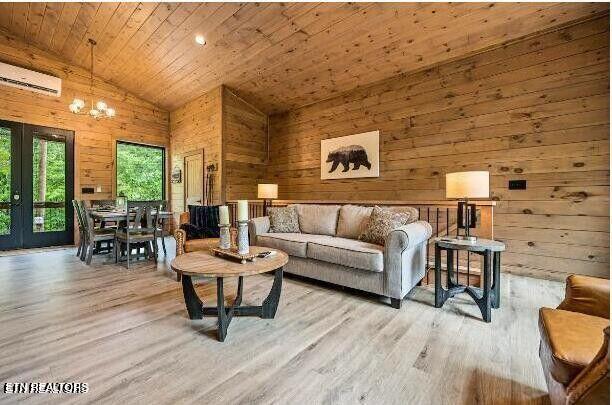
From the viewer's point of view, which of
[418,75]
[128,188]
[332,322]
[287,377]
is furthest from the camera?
[128,188]

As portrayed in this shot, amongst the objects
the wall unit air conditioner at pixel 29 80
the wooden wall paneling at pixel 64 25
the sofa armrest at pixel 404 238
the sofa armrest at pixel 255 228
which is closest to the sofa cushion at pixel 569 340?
the sofa armrest at pixel 404 238

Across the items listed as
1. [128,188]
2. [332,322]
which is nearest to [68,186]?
[128,188]

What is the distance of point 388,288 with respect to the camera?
2.46 meters

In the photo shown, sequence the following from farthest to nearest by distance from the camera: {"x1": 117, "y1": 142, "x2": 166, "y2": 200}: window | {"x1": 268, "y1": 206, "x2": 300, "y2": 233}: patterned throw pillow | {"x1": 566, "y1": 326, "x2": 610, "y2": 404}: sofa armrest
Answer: {"x1": 117, "y1": 142, "x2": 166, "y2": 200}: window < {"x1": 268, "y1": 206, "x2": 300, "y2": 233}: patterned throw pillow < {"x1": 566, "y1": 326, "x2": 610, "y2": 404}: sofa armrest

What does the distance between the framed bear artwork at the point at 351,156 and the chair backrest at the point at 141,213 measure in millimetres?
2866

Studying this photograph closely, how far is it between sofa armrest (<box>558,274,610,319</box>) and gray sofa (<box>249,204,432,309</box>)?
1.08 m

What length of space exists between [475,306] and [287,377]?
73.9 inches

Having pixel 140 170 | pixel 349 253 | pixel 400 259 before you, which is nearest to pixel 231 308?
pixel 349 253

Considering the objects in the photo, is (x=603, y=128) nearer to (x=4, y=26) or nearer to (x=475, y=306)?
(x=475, y=306)

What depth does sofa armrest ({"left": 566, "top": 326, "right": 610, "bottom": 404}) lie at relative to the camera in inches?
33.4

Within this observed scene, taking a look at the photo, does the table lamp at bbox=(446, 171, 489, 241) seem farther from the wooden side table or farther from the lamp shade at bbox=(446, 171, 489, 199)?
the wooden side table

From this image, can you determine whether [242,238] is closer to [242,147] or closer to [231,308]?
[231,308]

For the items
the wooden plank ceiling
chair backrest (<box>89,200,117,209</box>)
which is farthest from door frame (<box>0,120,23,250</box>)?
the wooden plank ceiling

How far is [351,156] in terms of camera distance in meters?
4.88
